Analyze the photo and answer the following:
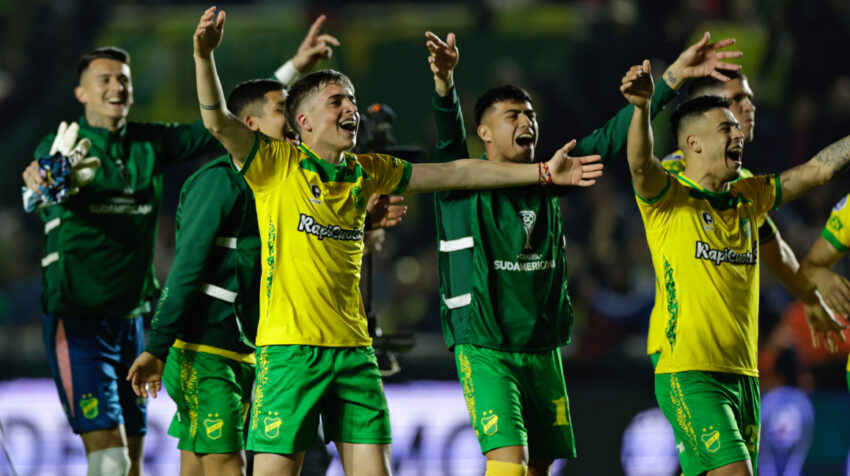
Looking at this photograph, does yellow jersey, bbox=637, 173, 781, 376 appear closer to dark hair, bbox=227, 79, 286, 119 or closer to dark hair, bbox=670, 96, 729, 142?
dark hair, bbox=670, 96, 729, 142

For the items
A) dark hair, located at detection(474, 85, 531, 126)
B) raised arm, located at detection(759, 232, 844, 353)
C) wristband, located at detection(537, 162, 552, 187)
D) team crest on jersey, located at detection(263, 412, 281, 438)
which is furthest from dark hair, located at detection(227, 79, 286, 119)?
raised arm, located at detection(759, 232, 844, 353)

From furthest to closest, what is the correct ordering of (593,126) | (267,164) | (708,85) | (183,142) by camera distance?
(593,126) → (708,85) → (183,142) → (267,164)

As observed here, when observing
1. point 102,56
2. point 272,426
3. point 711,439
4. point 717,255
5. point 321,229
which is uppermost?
point 102,56

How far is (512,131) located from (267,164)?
139cm

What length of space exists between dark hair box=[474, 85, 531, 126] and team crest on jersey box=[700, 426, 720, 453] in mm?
1765

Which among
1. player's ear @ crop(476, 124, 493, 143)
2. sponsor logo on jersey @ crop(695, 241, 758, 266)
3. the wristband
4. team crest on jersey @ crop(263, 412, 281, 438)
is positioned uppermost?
player's ear @ crop(476, 124, 493, 143)

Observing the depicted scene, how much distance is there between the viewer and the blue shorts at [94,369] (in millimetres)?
4953

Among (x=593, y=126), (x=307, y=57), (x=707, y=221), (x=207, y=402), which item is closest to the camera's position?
(x=207, y=402)

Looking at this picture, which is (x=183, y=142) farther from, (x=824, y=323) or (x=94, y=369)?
(x=824, y=323)

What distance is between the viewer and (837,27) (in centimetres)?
1141

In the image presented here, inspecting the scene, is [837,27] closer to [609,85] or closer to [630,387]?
[609,85]

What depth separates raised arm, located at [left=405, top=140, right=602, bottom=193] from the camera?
4.27 m

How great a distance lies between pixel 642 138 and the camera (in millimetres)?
4340

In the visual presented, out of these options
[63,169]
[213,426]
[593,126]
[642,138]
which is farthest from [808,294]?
[593,126]
